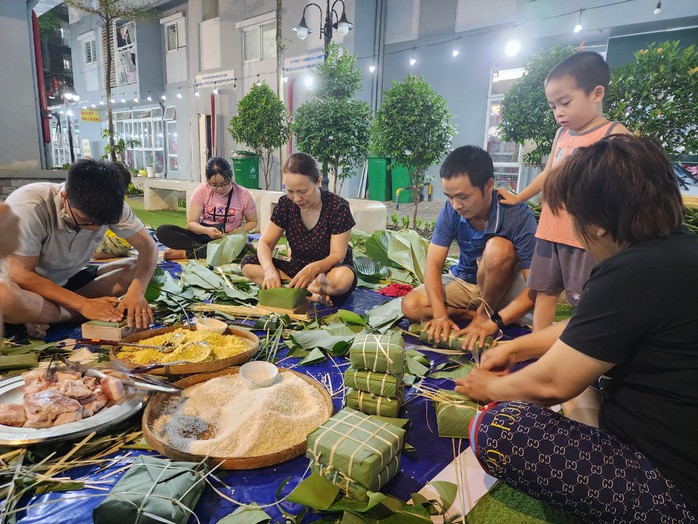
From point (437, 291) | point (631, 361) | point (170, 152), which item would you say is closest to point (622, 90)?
point (437, 291)

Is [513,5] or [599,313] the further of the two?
[513,5]

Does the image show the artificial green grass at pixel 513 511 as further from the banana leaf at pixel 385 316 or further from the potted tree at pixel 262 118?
the potted tree at pixel 262 118

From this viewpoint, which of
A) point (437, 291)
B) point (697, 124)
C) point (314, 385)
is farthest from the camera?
point (697, 124)

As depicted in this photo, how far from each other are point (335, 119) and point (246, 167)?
16.0ft

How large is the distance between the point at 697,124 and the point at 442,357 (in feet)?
13.7

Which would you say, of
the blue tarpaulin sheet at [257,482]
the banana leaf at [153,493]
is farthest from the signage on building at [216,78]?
the banana leaf at [153,493]

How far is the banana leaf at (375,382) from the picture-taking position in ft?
5.32

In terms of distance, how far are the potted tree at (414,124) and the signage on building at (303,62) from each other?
16.5 feet

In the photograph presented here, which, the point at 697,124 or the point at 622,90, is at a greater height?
the point at 622,90

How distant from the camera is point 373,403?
164 cm

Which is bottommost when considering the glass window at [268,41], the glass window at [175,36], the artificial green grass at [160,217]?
the artificial green grass at [160,217]

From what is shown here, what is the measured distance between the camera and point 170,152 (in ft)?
55.3

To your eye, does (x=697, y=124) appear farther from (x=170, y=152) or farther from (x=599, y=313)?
(x=170, y=152)

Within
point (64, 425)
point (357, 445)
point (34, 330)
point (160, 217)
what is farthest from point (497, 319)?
point (160, 217)
